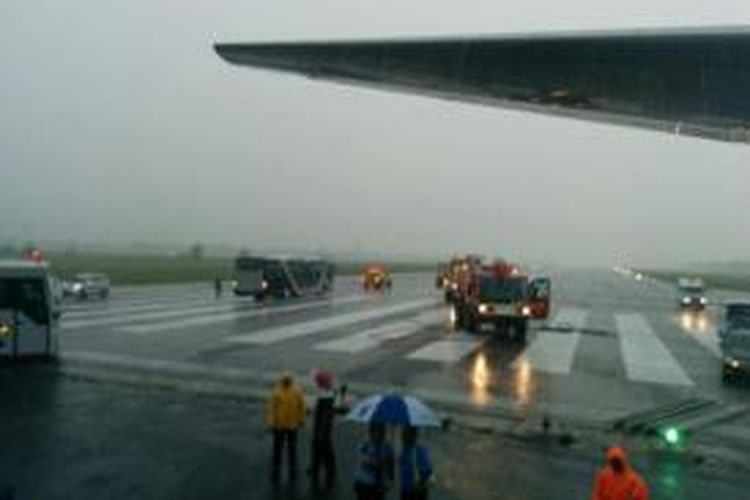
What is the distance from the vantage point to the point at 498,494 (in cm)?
1620

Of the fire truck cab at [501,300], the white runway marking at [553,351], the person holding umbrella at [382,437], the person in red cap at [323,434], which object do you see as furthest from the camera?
the fire truck cab at [501,300]

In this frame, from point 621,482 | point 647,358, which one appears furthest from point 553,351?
point 621,482

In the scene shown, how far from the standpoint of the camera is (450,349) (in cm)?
3838

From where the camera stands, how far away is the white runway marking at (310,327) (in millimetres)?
39812

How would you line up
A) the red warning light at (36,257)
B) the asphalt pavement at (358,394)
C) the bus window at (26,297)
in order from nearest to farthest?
1. the asphalt pavement at (358,394)
2. the bus window at (26,297)
3. the red warning light at (36,257)

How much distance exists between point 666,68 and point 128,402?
13871 millimetres

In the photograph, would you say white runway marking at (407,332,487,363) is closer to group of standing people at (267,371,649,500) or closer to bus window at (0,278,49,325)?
bus window at (0,278,49,325)

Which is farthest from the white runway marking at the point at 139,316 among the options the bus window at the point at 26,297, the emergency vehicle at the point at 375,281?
the emergency vehicle at the point at 375,281

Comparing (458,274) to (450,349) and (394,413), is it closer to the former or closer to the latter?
(450,349)

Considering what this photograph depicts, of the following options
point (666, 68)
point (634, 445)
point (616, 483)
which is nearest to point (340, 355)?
point (634, 445)

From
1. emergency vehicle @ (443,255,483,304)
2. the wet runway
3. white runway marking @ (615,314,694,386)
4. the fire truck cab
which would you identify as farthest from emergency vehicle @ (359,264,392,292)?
the fire truck cab

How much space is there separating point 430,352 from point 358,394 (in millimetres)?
11226

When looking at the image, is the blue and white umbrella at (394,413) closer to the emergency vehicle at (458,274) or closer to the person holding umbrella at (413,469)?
the person holding umbrella at (413,469)

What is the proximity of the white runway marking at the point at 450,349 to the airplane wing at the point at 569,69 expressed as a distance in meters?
15.7
